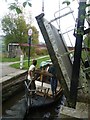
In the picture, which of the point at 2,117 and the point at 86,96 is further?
the point at 2,117

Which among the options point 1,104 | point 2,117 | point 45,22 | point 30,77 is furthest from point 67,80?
point 1,104

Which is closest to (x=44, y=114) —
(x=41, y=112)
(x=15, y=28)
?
(x=41, y=112)

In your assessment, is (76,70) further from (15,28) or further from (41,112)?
(15,28)

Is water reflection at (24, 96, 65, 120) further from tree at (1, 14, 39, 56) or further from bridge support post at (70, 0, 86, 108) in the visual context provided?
tree at (1, 14, 39, 56)

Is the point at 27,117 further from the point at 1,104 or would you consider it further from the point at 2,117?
the point at 1,104

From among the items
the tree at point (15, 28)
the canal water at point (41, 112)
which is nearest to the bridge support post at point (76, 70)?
the canal water at point (41, 112)

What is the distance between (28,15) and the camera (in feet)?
100

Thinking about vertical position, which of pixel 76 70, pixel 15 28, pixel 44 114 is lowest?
pixel 44 114

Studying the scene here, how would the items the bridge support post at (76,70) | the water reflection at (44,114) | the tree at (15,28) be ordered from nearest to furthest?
the bridge support post at (76,70) → the water reflection at (44,114) → the tree at (15,28)

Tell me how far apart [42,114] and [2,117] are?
5.60 feet

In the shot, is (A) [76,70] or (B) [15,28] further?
(B) [15,28]

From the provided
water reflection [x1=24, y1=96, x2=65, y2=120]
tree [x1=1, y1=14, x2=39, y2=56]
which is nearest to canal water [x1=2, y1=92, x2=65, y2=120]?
water reflection [x1=24, y1=96, x2=65, y2=120]

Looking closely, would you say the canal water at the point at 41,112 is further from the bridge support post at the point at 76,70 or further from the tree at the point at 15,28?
the tree at the point at 15,28

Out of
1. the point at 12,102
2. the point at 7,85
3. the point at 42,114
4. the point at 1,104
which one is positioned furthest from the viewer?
the point at 7,85
